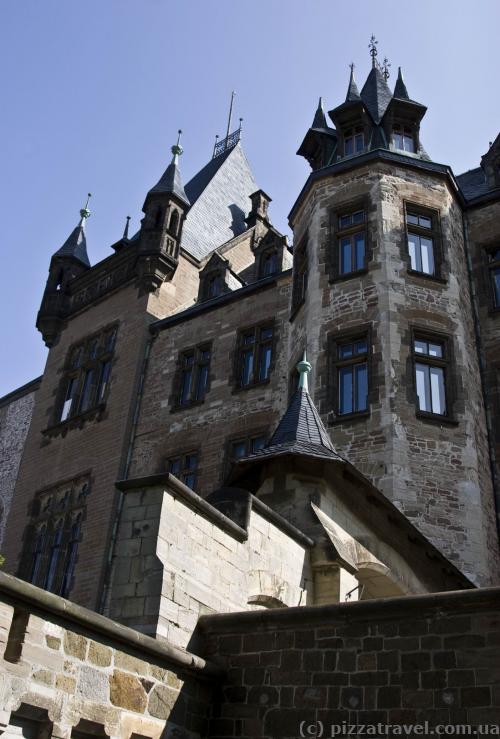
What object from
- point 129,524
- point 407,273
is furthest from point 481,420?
point 129,524

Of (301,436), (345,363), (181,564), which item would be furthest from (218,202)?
(181,564)

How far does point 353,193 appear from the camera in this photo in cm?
1755

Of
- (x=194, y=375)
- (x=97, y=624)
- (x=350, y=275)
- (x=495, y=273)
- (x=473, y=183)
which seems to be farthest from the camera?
(x=473, y=183)

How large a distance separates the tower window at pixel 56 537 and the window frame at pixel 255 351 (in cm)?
465

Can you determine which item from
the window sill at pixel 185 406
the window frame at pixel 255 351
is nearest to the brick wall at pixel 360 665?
the window frame at pixel 255 351

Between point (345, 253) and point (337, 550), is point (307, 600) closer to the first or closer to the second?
point (337, 550)

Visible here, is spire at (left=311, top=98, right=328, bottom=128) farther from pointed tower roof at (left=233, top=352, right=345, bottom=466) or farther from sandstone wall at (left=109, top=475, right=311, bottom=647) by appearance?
sandstone wall at (left=109, top=475, right=311, bottom=647)

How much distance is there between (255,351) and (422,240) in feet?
15.3

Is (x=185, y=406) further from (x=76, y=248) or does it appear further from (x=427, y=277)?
(x=76, y=248)

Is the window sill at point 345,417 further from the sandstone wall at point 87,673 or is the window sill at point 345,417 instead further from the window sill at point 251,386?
the sandstone wall at point 87,673

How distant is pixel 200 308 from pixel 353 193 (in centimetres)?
545

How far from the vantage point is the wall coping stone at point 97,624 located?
17.5 feet

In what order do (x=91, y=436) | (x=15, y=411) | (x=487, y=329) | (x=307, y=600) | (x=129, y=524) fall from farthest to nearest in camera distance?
(x=15, y=411) → (x=91, y=436) → (x=487, y=329) → (x=307, y=600) → (x=129, y=524)

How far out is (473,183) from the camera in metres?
20.9
